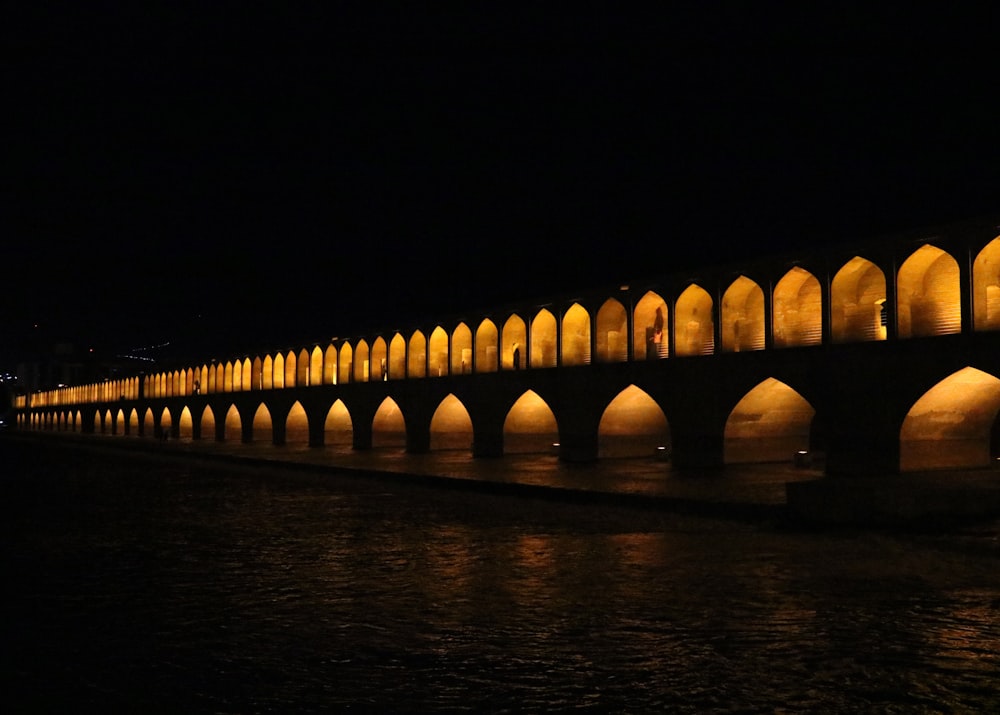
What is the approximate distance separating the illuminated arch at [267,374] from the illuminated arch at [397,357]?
7489 mm

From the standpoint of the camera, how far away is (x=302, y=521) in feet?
32.7

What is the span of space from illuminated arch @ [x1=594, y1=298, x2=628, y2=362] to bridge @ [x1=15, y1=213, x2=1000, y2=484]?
0.02m

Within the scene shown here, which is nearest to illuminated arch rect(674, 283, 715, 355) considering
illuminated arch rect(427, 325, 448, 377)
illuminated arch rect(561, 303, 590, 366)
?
illuminated arch rect(561, 303, 590, 366)

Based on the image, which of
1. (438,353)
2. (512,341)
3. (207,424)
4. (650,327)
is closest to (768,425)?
(650,327)

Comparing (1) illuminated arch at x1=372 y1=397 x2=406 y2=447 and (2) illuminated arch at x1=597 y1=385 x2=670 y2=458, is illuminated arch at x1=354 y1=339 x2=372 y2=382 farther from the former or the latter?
(2) illuminated arch at x1=597 y1=385 x2=670 y2=458

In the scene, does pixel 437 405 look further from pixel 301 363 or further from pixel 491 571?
pixel 491 571

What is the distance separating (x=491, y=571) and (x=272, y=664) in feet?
8.47

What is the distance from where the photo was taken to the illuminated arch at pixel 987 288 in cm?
1199

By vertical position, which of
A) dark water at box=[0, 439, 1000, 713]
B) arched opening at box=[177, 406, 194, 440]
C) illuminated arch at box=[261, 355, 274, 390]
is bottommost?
dark water at box=[0, 439, 1000, 713]

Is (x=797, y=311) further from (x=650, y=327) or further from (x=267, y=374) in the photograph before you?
(x=267, y=374)

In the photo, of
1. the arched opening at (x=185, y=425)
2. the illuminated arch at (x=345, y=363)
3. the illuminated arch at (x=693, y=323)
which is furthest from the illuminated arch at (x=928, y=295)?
the arched opening at (x=185, y=425)

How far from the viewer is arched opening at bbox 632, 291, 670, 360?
17078mm

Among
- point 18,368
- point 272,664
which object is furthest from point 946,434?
point 18,368

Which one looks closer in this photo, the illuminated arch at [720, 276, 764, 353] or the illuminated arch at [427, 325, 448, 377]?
the illuminated arch at [720, 276, 764, 353]
